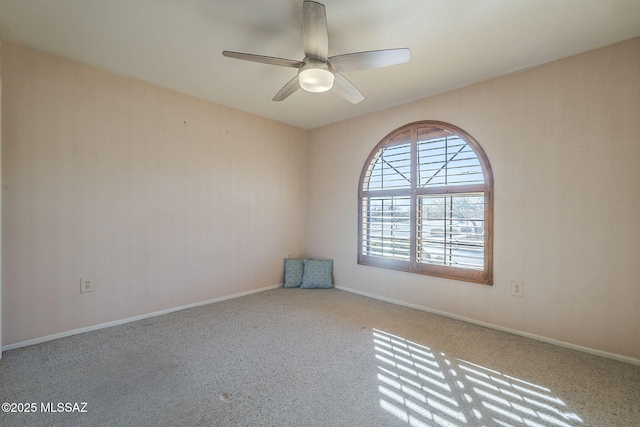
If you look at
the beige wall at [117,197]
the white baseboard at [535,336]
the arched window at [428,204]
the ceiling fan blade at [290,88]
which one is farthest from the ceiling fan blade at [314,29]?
the white baseboard at [535,336]

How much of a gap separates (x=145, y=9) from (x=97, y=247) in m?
2.08

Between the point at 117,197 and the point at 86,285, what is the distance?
2.82ft

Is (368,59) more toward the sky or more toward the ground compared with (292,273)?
more toward the sky

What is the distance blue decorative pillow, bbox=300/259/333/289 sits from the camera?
399 cm

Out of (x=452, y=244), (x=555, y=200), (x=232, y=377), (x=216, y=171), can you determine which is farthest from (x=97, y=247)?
(x=555, y=200)

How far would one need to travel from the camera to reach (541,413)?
1.56m

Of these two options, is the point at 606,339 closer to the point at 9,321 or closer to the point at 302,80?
the point at 302,80

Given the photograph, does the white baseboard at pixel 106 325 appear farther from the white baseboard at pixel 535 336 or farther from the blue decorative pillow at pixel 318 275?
the white baseboard at pixel 535 336

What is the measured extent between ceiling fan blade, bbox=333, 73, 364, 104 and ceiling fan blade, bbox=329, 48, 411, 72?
0.10 meters

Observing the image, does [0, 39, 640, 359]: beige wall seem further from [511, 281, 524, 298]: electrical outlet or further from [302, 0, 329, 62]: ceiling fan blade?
[302, 0, 329, 62]: ceiling fan blade

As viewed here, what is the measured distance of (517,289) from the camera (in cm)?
256

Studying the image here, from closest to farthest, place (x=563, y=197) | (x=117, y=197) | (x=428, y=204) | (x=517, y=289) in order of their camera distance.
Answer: (x=563, y=197) → (x=517, y=289) → (x=117, y=197) → (x=428, y=204)

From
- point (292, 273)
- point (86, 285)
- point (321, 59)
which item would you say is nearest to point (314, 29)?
point (321, 59)

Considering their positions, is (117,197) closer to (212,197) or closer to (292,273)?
(212,197)
